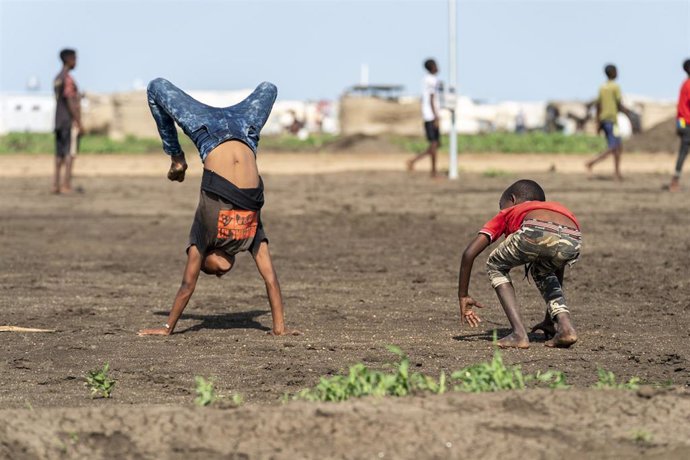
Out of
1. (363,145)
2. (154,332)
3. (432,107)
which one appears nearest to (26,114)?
(363,145)

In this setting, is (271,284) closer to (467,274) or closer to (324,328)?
(324,328)

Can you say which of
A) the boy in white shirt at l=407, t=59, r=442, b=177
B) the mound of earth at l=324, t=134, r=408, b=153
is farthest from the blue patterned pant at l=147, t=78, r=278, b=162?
the mound of earth at l=324, t=134, r=408, b=153

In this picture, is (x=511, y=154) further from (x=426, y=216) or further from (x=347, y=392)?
(x=347, y=392)

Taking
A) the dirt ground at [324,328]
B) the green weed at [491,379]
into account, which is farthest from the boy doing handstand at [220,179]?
the green weed at [491,379]

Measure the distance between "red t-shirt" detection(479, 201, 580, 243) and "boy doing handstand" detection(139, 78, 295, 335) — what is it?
1.45m

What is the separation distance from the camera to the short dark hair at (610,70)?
20.7 m

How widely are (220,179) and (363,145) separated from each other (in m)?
26.0

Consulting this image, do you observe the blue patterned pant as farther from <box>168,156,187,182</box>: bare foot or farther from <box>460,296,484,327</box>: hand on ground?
<box>460,296,484,327</box>: hand on ground

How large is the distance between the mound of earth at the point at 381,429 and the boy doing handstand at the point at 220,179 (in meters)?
2.66

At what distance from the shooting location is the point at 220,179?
783cm

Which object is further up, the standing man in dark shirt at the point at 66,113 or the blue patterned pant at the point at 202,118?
the blue patterned pant at the point at 202,118


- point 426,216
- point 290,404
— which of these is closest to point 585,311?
point 290,404

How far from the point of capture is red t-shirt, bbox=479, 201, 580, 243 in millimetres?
7516

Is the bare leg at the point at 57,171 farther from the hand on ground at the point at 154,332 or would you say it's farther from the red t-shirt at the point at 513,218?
the red t-shirt at the point at 513,218
